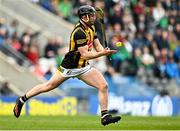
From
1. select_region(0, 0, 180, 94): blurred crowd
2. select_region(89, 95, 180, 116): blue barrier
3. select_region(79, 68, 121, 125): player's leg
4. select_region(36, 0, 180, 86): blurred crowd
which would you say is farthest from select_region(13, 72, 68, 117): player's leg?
select_region(36, 0, 180, 86): blurred crowd

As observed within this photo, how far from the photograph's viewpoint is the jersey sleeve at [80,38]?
1664 cm

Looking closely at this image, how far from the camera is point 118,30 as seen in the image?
31.2 m

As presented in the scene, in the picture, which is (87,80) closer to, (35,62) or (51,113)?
(51,113)

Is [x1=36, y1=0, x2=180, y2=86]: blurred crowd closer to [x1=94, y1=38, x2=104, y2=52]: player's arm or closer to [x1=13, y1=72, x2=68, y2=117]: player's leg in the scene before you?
[x1=13, y1=72, x2=68, y2=117]: player's leg

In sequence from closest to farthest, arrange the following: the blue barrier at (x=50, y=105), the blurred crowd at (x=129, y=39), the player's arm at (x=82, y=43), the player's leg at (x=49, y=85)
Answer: the player's arm at (x=82, y=43) < the player's leg at (x=49, y=85) < the blue barrier at (x=50, y=105) < the blurred crowd at (x=129, y=39)

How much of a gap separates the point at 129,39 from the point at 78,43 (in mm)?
14902

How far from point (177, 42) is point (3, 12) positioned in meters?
7.16

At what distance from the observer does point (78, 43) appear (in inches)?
656

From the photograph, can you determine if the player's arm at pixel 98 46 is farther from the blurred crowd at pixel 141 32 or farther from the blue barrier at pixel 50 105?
the blurred crowd at pixel 141 32

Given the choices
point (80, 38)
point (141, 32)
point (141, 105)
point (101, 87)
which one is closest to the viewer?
point (80, 38)

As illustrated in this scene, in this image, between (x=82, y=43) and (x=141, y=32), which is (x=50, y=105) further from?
(x=82, y=43)

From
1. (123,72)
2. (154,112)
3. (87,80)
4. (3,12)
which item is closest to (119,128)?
(87,80)

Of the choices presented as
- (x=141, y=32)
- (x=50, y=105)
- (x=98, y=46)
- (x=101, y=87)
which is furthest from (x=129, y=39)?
(x=101, y=87)

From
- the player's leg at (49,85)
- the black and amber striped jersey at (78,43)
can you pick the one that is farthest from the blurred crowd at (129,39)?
the black and amber striped jersey at (78,43)
